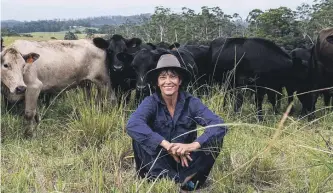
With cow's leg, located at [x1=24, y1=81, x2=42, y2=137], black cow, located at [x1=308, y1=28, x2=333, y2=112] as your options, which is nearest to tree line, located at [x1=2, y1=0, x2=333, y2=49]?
black cow, located at [x1=308, y1=28, x2=333, y2=112]

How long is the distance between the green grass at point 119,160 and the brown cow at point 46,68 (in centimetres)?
47

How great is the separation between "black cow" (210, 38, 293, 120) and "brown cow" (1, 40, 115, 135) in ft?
6.69

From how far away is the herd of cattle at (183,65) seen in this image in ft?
23.5

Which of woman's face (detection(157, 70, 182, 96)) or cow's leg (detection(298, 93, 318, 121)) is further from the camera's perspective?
cow's leg (detection(298, 93, 318, 121))

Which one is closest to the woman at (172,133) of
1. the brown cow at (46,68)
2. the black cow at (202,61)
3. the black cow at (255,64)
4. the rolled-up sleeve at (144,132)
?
the rolled-up sleeve at (144,132)

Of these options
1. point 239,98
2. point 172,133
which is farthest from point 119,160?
point 239,98

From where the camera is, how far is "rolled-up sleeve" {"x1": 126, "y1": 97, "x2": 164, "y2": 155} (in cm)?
Result: 404

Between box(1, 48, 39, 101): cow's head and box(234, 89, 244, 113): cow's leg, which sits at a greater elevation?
box(1, 48, 39, 101): cow's head

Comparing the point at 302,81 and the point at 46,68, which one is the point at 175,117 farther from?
the point at 302,81

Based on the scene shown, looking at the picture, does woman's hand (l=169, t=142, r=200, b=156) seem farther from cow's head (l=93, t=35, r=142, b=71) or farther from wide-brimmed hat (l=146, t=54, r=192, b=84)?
cow's head (l=93, t=35, r=142, b=71)

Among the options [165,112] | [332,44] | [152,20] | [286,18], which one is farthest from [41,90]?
[152,20]

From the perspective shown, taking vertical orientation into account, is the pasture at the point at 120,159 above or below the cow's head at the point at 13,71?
below

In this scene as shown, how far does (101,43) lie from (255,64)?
2.59 meters

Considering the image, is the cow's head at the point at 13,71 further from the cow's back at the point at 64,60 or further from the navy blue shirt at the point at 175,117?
the navy blue shirt at the point at 175,117
